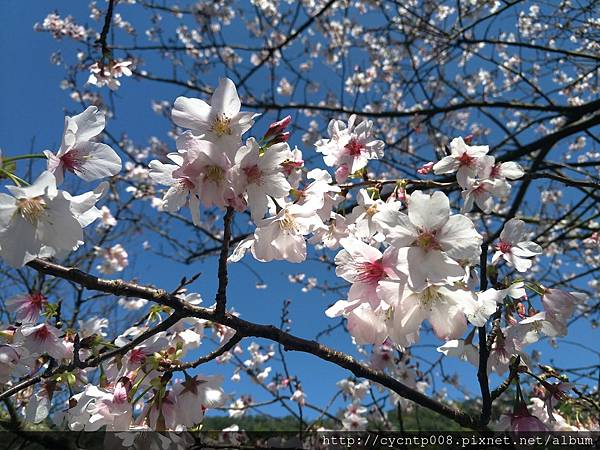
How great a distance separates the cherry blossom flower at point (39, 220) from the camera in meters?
0.97

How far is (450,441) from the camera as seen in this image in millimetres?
1719

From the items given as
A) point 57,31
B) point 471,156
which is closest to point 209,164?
point 471,156

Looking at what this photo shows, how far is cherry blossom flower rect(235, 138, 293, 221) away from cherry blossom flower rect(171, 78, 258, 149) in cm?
6

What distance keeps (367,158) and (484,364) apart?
2.69ft

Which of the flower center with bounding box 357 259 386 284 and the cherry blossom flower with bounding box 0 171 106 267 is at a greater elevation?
the cherry blossom flower with bounding box 0 171 106 267

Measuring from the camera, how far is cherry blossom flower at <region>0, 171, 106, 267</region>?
97 cm

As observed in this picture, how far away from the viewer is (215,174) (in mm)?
1162

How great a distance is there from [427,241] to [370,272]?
166 millimetres

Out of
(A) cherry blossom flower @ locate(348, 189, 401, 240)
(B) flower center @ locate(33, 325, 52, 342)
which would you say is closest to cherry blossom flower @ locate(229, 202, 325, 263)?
(A) cherry blossom flower @ locate(348, 189, 401, 240)

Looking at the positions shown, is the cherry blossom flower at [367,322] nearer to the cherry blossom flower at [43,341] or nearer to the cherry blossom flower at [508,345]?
the cherry blossom flower at [508,345]

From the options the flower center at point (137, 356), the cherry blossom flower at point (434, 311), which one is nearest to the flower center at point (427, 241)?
the cherry blossom flower at point (434, 311)

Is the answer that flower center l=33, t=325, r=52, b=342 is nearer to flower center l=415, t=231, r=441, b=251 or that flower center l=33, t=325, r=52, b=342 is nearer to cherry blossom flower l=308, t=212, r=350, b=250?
cherry blossom flower l=308, t=212, r=350, b=250

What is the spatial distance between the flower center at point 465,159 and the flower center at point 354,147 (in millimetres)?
385

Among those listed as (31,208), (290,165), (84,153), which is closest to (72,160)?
(84,153)
